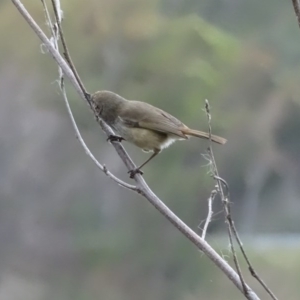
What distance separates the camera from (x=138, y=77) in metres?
1.59

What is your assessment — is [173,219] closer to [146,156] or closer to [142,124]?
[142,124]

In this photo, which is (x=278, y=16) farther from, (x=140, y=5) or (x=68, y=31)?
(x=68, y=31)

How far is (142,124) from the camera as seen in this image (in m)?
1.15

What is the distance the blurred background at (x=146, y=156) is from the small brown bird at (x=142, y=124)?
39 centimetres

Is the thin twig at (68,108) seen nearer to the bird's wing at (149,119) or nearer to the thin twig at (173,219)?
the thin twig at (173,219)

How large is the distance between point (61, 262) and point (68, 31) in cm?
70

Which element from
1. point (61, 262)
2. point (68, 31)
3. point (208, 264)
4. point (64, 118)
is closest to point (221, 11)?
point (68, 31)

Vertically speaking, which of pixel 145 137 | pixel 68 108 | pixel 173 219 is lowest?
pixel 173 219

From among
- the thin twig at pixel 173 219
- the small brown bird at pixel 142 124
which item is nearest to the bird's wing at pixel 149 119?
the small brown bird at pixel 142 124

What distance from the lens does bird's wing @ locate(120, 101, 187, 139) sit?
3.73 feet

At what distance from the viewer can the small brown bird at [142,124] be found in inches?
44.1

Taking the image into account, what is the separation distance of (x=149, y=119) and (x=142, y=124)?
22 millimetres

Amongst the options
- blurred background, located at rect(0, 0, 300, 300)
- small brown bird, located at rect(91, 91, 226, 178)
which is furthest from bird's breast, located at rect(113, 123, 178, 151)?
blurred background, located at rect(0, 0, 300, 300)

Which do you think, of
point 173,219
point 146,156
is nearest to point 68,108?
point 173,219
